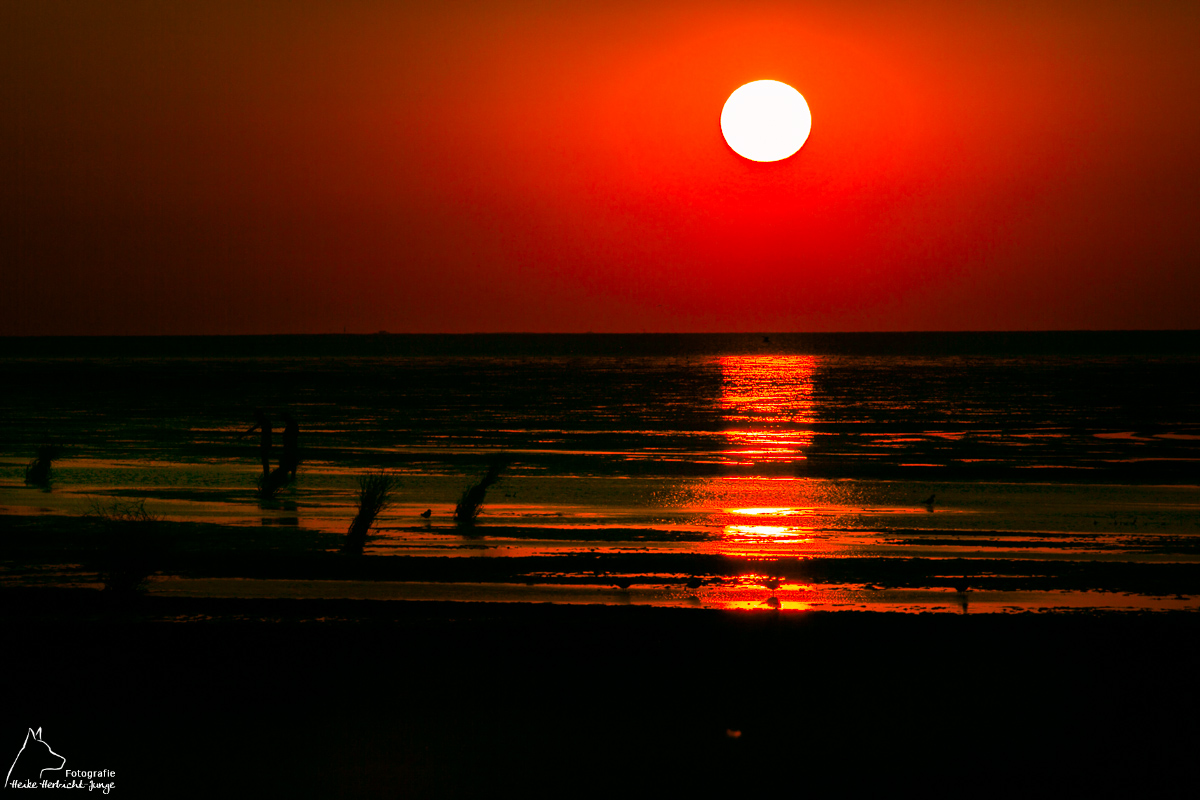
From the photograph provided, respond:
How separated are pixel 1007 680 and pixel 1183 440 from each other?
1084 inches

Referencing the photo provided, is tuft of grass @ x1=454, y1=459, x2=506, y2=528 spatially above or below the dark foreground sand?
above

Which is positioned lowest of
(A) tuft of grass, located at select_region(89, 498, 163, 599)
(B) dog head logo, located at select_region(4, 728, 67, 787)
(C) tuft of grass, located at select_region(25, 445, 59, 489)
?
(B) dog head logo, located at select_region(4, 728, 67, 787)

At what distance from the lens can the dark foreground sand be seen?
6.02 m

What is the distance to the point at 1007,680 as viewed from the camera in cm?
765

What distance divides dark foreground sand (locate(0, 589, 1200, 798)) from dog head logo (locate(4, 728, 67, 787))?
110 millimetres

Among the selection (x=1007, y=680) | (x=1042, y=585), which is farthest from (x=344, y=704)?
(x=1042, y=585)

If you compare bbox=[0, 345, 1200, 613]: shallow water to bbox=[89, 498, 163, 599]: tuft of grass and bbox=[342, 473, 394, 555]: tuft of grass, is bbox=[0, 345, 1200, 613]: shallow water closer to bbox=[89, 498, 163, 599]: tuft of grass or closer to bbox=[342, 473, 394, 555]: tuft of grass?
bbox=[342, 473, 394, 555]: tuft of grass

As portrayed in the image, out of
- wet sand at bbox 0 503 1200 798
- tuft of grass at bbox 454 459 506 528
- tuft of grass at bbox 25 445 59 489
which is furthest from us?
tuft of grass at bbox 25 445 59 489

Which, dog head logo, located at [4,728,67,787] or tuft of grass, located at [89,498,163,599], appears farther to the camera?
tuft of grass, located at [89,498,163,599]

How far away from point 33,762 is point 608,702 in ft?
11.6

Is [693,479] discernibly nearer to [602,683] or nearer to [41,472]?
[41,472]

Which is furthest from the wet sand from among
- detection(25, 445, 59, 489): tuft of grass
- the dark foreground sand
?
detection(25, 445, 59, 489): tuft of grass

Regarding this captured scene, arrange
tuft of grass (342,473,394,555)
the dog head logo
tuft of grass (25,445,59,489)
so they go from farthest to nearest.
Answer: tuft of grass (25,445,59,489) → tuft of grass (342,473,394,555) → the dog head logo

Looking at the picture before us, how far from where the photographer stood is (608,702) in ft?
23.6
